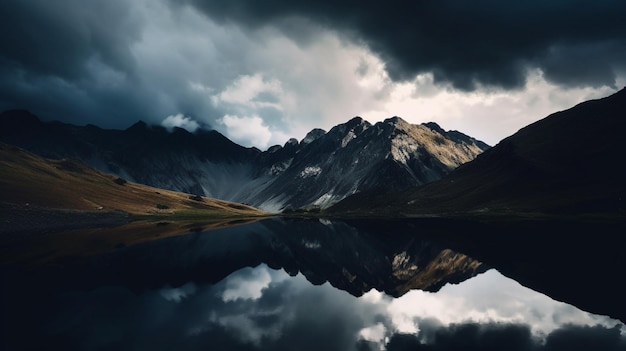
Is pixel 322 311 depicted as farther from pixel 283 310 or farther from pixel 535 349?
pixel 535 349

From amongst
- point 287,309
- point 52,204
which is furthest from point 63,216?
point 287,309

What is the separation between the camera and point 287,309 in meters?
33.4

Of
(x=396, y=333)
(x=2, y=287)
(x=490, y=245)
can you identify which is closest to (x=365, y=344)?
(x=396, y=333)

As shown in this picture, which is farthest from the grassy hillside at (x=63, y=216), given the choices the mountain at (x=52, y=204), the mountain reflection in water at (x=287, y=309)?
the mountain reflection in water at (x=287, y=309)

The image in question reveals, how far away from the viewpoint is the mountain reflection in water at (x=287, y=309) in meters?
23.7

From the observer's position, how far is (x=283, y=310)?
33.0m

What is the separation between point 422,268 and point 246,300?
2645 cm

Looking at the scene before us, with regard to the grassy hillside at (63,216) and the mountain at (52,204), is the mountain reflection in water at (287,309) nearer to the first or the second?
the grassy hillside at (63,216)

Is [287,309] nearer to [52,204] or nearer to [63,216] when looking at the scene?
[63,216]

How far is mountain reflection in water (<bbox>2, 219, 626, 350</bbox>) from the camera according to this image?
23719 millimetres

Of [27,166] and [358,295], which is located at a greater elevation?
[27,166]

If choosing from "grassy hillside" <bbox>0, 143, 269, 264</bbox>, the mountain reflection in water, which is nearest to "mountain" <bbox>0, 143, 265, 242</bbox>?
"grassy hillside" <bbox>0, 143, 269, 264</bbox>

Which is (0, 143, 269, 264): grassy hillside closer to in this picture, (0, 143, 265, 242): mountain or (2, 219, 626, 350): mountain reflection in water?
(0, 143, 265, 242): mountain

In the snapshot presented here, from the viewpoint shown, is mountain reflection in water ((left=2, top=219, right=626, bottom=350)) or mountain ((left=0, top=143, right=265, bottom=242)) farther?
mountain ((left=0, top=143, right=265, bottom=242))
